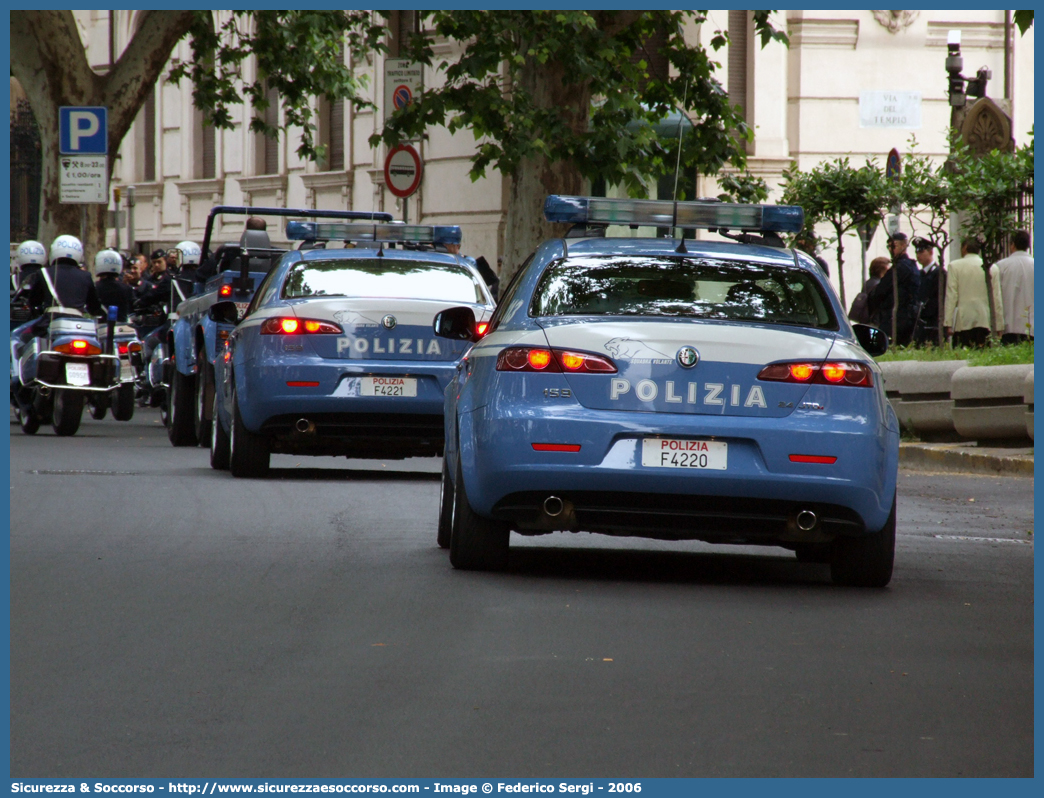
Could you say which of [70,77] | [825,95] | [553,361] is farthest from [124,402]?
[825,95]

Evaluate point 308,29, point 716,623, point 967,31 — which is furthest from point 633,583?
point 967,31

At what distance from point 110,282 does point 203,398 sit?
6982 mm

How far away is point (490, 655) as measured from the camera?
6.88 metres

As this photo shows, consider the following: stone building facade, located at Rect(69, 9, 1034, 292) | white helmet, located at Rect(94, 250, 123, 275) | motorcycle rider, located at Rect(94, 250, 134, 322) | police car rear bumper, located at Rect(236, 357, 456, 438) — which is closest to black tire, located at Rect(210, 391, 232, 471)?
police car rear bumper, located at Rect(236, 357, 456, 438)

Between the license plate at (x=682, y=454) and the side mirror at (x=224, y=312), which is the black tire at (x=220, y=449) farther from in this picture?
the license plate at (x=682, y=454)

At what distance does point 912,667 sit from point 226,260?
13783 mm

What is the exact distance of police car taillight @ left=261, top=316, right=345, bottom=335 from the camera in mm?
13836

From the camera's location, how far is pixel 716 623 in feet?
25.3

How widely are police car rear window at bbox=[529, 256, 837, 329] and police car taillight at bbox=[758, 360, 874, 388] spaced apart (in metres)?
0.39

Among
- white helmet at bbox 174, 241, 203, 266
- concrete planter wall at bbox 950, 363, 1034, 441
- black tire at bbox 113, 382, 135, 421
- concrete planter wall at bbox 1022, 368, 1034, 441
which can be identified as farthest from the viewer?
white helmet at bbox 174, 241, 203, 266

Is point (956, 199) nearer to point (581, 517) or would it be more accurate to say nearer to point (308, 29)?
point (308, 29)

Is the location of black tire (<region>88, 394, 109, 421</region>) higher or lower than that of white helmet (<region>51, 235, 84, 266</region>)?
lower

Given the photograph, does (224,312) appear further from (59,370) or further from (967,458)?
(967,458)

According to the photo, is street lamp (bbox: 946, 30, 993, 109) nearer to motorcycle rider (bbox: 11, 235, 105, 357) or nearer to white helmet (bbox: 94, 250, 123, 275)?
white helmet (bbox: 94, 250, 123, 275)
